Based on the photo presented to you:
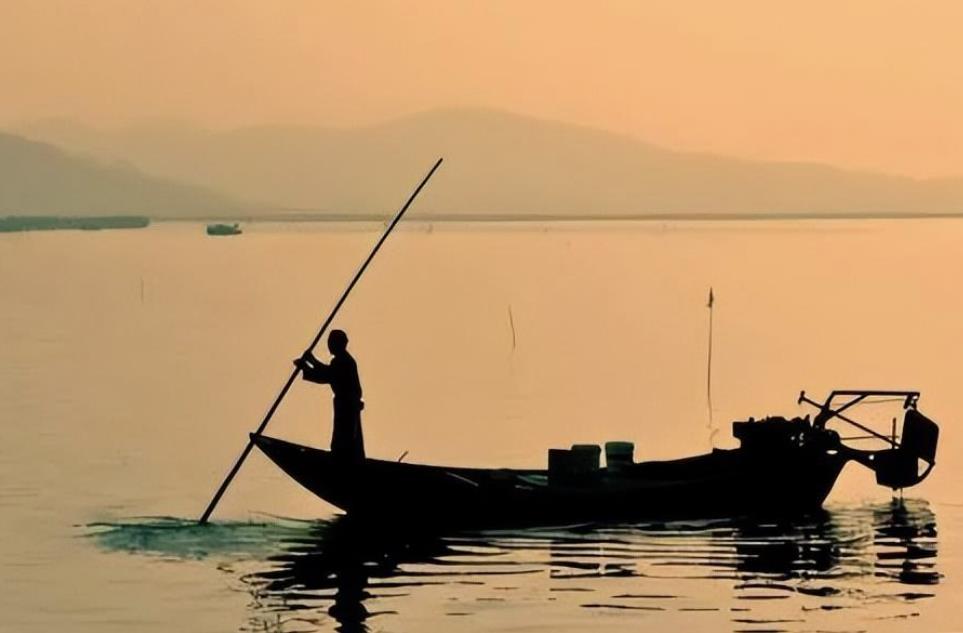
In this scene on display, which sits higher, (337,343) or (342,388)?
(337,343)

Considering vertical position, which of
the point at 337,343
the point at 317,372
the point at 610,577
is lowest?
the point at 610,577

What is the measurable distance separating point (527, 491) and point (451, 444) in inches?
413

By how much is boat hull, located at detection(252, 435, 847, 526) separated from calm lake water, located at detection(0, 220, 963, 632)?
25 cm

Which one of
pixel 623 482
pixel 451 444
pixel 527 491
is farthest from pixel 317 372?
pixel 451 444

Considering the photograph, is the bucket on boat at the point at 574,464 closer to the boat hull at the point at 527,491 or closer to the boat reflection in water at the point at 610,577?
the boat hull at the point at 527,491

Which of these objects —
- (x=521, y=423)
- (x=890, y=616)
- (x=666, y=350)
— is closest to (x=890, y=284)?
(x=666, y=350)

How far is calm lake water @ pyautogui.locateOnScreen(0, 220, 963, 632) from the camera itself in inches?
744

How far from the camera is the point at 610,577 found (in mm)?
19828

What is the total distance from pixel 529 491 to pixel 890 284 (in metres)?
65.9

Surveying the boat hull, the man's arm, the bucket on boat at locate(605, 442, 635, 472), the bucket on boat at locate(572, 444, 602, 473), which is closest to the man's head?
the man's arm

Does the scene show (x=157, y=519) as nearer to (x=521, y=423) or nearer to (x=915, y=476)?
(x=915, y=476)

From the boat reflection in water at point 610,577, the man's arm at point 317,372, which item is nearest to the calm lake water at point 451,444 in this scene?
the boat reflection in water at point 610,577

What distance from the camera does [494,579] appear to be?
776 inches

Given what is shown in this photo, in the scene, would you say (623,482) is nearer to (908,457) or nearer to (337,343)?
(908,457)
